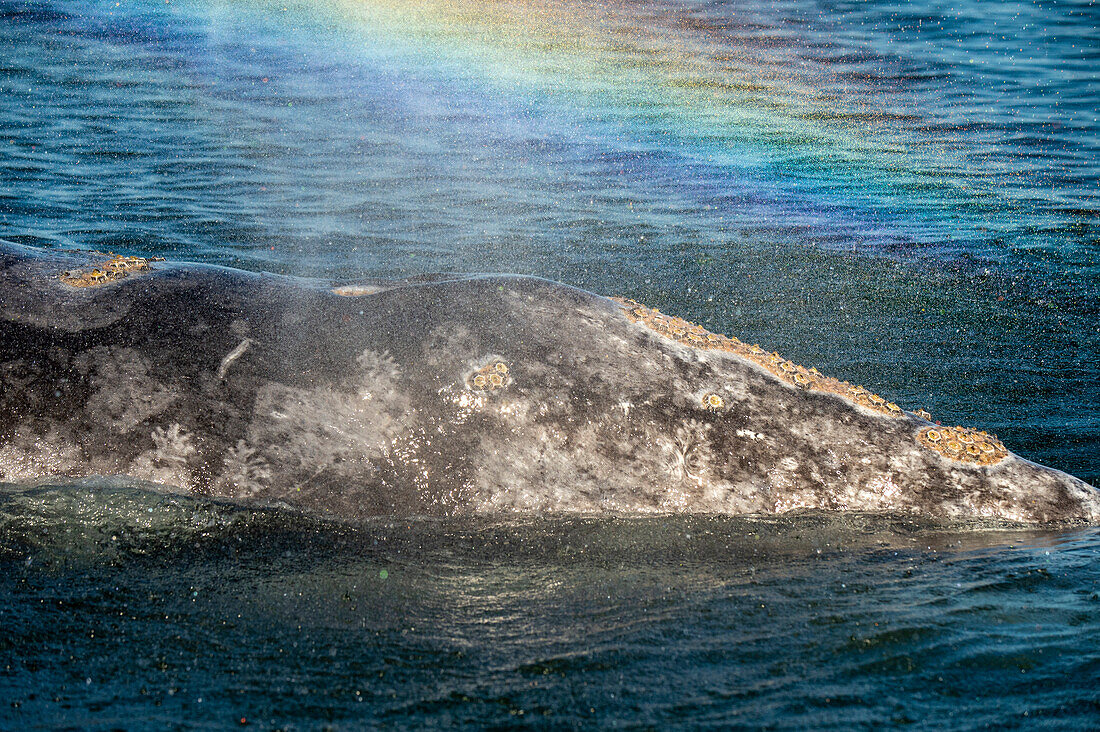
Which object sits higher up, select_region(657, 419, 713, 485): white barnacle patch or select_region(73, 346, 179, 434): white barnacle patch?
select_region(73, 346, 179, 434): white barnacle patch

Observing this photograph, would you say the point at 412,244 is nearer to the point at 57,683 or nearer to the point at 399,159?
the point at 399,159

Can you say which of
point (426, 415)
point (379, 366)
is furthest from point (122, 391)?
point (426, 415)

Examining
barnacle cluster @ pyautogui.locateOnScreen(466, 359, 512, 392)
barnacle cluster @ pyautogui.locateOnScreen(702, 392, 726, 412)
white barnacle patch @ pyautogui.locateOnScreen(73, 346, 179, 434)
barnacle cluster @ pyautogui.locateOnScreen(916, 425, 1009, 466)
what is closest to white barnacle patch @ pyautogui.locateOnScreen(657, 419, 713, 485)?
barnacle cluster @ pyautogui.locateOnScreen(702, 392, 726, 412)

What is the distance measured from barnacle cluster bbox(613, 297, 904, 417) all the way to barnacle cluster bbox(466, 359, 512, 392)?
0.94 meters

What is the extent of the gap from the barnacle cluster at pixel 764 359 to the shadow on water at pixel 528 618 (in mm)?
734

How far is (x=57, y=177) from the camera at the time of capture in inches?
465

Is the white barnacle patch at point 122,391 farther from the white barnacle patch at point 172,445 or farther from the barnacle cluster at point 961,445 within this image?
the barnacle cluster at point 961,445

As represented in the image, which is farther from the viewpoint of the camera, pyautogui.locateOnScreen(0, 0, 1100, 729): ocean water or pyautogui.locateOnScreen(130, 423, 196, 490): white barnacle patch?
pyautogui.locateOnScreen(130, 423, 196, 490): white barnacle patch

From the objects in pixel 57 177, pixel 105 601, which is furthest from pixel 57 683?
pixel 57 177

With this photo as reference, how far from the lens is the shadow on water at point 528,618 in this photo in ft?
10.8

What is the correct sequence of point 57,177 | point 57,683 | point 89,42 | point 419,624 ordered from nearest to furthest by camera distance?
1. point 57,683
2. point 419,624
3. point 57,177
4. point 89,42

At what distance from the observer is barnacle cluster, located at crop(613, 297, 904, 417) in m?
5.16

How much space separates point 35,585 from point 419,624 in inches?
71.0

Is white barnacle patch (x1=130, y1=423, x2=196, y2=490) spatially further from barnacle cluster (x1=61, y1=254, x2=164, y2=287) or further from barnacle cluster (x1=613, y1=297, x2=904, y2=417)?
barnacle cluster (x1=613, y1=297, x2=904, y2=417)
